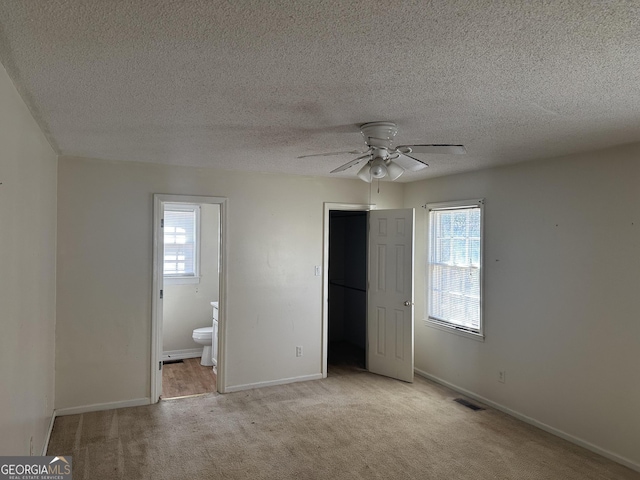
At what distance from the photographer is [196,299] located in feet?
20.2

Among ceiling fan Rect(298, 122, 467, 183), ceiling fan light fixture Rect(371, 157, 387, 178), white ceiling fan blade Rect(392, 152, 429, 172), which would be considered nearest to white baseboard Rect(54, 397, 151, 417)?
ceiling fan Rect(298, 122, 467, 183)

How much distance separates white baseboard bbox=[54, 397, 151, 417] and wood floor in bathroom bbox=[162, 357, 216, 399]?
266mm

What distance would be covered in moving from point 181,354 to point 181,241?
152 cm

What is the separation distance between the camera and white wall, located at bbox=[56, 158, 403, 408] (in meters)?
4.07

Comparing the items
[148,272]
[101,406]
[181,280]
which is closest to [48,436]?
[101,406]

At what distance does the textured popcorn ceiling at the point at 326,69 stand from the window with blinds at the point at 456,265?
1.54 metres

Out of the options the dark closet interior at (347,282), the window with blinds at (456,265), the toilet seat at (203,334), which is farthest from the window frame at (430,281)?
the toilet seat at (203,334)

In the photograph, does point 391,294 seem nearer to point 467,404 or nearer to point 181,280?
point 467,404

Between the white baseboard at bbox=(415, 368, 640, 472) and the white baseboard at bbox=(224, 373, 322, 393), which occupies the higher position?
the white baseboard at bbox=(224, 373, 322, 393)

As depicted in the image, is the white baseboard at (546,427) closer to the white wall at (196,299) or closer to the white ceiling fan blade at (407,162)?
the white ceiling fan blade at (407,162)

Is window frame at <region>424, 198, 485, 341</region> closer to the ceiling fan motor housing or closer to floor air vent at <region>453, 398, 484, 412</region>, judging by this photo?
floor air vent at <region>453, 398, 484, 412</region>

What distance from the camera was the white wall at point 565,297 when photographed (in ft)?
10.8

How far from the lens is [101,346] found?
4.18 metres

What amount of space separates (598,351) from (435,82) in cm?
265
